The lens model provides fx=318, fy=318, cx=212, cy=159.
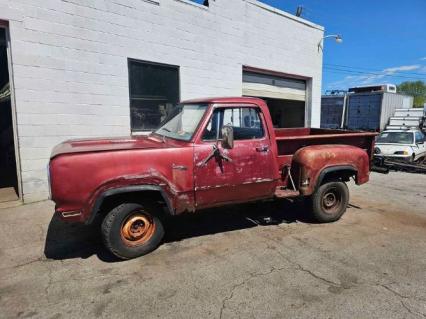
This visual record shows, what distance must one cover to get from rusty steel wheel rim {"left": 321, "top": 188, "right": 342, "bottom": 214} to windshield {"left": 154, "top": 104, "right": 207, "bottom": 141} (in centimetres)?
264

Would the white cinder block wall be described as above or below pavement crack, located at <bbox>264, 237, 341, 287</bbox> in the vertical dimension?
above

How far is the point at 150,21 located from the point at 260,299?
280 inches

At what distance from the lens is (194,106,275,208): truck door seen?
170 inches

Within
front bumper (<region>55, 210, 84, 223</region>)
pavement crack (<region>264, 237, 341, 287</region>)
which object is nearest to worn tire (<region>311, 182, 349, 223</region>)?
pavement crack (<region>264, 237, 341, 287</region>)

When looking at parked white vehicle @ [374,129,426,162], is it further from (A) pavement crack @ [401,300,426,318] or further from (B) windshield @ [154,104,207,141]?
(A) pavement crack @ [401,300,426,318]

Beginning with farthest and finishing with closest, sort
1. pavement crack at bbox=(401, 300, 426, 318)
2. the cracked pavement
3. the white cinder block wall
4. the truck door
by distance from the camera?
the white cinder block wall → the truck door → the cracked pavement → pavement crack at bbox=(401, 300, 426, 318)

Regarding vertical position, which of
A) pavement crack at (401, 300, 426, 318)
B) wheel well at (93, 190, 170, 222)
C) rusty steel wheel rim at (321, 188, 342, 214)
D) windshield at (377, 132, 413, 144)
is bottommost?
pavement crack at (401, 300, 426, 318)

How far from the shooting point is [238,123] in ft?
16.0

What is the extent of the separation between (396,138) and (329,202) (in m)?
9.37

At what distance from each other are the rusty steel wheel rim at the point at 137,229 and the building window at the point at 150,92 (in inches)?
165

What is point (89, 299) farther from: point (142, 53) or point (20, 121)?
point (142, 53)

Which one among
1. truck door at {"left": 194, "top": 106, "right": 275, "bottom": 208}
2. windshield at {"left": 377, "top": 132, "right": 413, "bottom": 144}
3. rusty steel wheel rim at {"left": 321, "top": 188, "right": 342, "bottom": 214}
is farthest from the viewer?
windshield at {"left": 377, "top": 132, "right": 413, "bottom": 144}

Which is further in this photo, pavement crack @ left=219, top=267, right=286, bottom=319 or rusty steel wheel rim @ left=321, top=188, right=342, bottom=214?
rusty steel wheel rim @ left=321, top=188, right=342, bottom=214

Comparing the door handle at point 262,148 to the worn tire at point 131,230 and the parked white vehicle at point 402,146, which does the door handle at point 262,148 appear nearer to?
the worn tire at point 131,230
